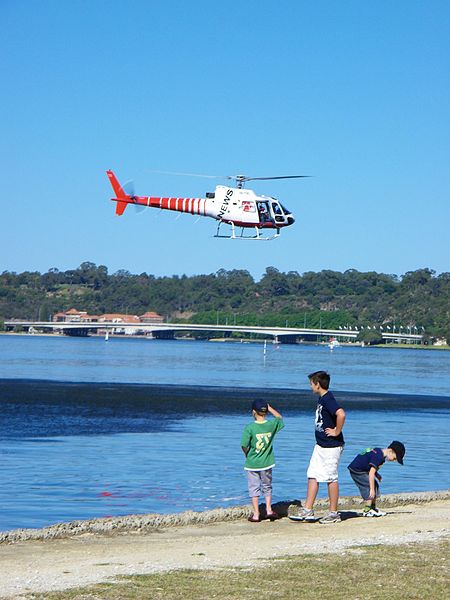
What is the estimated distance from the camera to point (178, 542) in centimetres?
1315

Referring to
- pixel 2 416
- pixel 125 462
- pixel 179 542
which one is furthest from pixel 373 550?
pixel 2 416

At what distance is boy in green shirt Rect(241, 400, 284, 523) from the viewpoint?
1479 cm

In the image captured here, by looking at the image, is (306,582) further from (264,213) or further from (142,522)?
(264,213)

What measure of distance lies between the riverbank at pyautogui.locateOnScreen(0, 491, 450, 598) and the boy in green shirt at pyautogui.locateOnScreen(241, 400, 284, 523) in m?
0.34

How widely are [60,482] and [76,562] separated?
403 inches

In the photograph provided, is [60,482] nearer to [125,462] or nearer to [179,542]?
[125,462]

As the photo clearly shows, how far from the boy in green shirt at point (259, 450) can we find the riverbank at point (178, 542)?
337mm

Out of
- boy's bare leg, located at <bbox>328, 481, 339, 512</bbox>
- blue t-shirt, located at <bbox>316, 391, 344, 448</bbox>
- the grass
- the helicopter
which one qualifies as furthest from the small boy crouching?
the helicopter

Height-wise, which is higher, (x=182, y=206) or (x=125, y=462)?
(x=182, y=206)

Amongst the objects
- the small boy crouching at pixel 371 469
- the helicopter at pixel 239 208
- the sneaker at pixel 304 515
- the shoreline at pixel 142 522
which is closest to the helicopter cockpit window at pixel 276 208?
the helicopter at pixel 239 208

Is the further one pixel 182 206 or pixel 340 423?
pixel 182 206

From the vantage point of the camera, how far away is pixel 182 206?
41.8m

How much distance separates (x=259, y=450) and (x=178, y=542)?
81.4 inches

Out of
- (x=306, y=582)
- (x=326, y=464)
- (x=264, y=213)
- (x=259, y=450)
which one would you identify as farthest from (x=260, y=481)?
(x=264, y=213)
